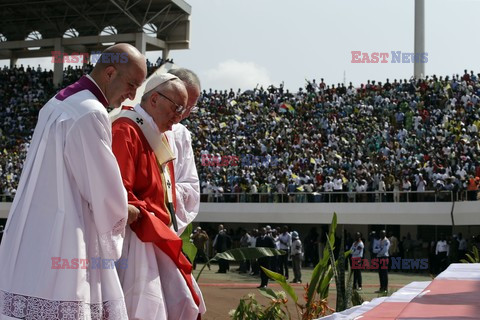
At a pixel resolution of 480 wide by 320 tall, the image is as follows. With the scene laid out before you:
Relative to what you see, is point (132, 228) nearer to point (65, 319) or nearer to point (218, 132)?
point (65, 319)

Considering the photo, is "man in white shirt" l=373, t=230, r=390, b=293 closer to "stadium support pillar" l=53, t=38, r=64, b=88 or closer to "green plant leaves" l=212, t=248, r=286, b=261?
"green plant leaves" l=212, t=248, r=286, b=261

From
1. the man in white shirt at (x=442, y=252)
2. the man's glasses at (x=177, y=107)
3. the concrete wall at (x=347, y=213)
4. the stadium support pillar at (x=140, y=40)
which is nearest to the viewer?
the man's glasses at (x=177, y=107)

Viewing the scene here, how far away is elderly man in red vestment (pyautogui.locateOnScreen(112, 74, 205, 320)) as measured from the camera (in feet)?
13.8

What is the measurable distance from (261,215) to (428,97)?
789 cm

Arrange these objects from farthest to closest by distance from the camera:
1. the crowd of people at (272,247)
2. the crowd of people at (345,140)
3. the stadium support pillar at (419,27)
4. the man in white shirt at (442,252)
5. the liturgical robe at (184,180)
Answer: the stadium support pillar at (419,27) < the crowd of people at (345,140) < the man in white shirt at (442,252) < the crowd of people at (272,247) < the liturgical robe at (184,180)

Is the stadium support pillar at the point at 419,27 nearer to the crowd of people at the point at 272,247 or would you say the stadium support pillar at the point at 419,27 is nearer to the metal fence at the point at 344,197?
the metal fence at the point at 344,197

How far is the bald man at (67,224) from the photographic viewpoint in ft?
12.1

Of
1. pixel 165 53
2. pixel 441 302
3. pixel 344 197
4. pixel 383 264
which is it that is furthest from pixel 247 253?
pixel 165 53

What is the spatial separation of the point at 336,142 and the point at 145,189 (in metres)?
24.0

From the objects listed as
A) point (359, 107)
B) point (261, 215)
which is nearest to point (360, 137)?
point (359, 107)

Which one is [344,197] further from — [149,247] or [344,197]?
[149,247]

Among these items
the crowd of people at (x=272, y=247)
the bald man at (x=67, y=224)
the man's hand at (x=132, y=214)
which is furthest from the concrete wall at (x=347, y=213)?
the bald man at (x=67, y=224)

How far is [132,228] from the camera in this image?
14.1ft

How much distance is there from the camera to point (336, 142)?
2809 cm
